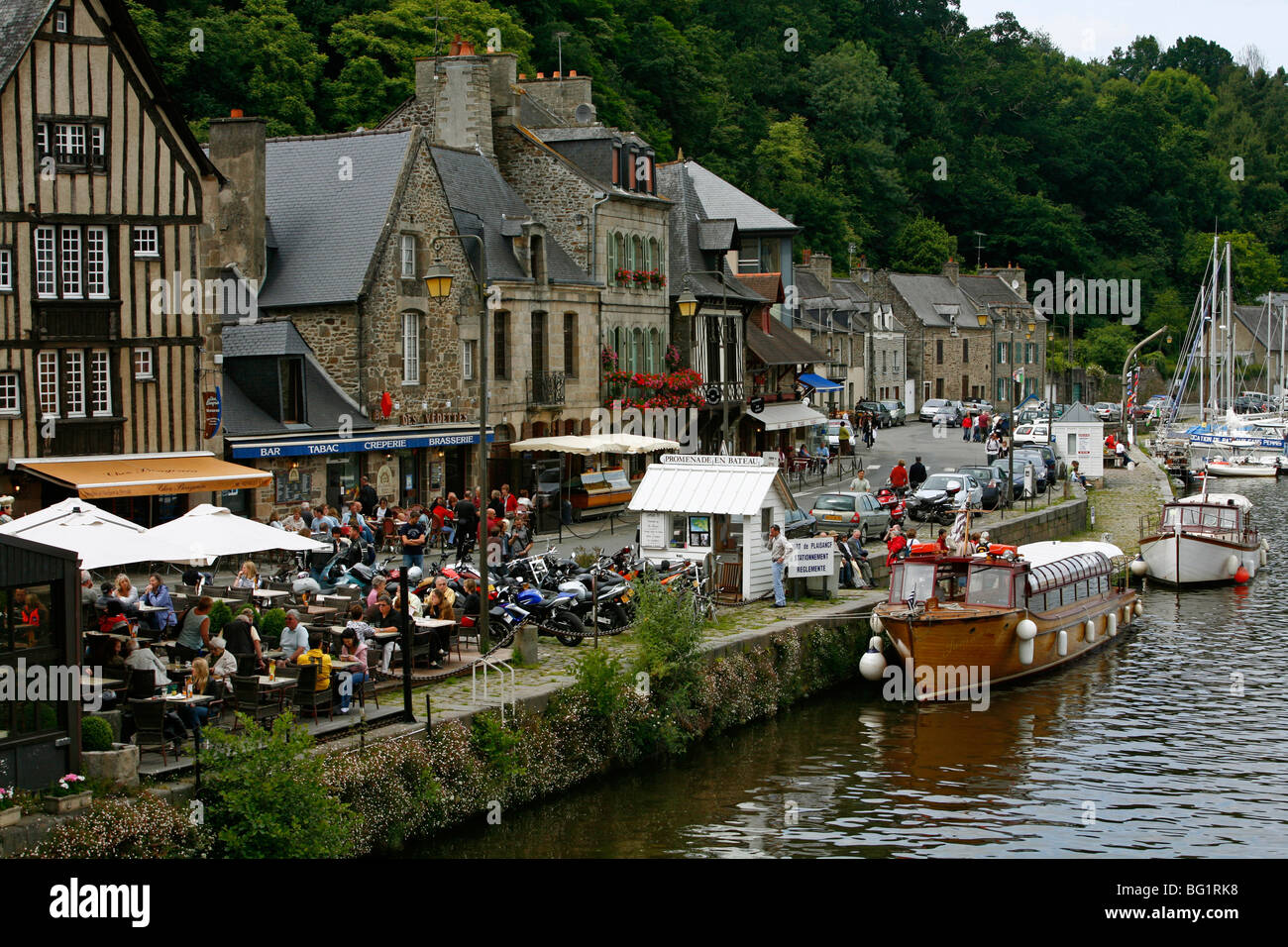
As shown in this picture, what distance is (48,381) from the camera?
29578 millimetres

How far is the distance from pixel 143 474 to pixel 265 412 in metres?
4.99

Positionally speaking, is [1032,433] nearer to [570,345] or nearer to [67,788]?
[570,345]

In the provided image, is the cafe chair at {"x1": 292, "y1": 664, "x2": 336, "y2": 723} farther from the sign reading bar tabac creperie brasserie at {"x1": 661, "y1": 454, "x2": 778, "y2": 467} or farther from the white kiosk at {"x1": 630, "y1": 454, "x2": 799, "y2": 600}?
the sign reading bar tabac creperie brasserie at {"x1": 661, "y1": 454, "x2": 778, "y2": 467}

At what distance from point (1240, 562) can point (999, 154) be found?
84552 millimetres

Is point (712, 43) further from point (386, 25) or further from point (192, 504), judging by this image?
point (192, 504)

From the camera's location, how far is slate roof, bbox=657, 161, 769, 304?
51750 mm

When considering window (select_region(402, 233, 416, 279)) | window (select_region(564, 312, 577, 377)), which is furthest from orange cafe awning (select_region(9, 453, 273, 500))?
window (select_region(564, 312, 577, 377))

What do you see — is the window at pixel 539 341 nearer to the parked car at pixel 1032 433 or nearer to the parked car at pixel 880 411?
the parked car at pixel 1032 433

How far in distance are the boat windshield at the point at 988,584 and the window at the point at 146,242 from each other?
16.5 metres

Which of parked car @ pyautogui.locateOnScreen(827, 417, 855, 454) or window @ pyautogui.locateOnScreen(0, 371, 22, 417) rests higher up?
window @ pyautogui.locateOnScreen(0, 371, 22, 417)

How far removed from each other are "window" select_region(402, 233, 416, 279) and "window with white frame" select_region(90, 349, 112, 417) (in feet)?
28.8

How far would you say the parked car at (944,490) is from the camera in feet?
136

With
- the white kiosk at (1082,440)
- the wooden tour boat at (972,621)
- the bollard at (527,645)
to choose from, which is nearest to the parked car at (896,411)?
the white kiosk at (1082,440)
